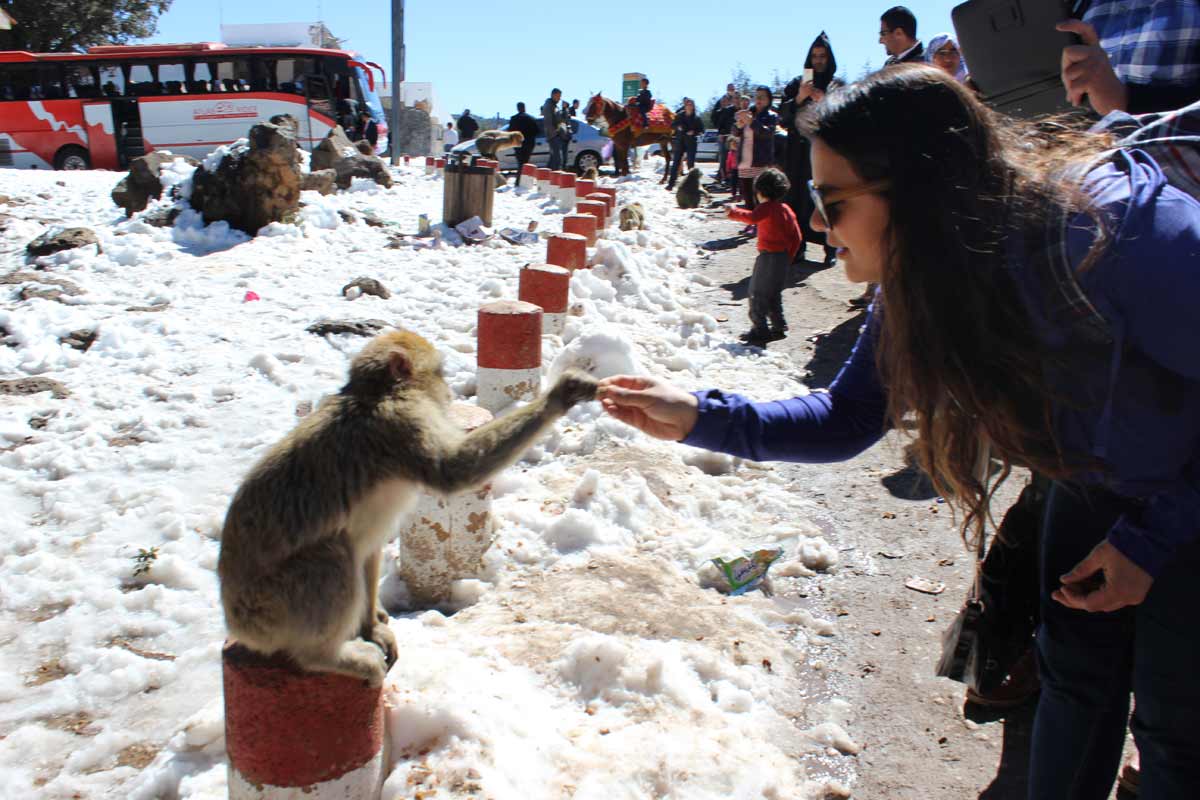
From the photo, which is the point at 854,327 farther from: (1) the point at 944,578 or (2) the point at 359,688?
(2) the point at 359,688

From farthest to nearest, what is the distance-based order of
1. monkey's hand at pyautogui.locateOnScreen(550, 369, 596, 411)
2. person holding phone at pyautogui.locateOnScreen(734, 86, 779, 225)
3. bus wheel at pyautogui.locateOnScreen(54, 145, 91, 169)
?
1. bus wheel at pyautogui.locateOnScreen(54, 145, 91, 169)
2. person holding phone at pyautogui.locateOnScreen(734, 86, 779, 225)
3. monkey's hand at pyautogui.locateOnScreen(550, 369, 596, 411)

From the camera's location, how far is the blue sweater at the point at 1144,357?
1.43 meters

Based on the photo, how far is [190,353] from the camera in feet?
18.6

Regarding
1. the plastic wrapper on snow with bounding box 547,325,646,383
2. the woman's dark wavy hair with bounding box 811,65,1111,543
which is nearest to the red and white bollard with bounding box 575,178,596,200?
the plastic wrapper on snow with bounding box 547,325,646,383

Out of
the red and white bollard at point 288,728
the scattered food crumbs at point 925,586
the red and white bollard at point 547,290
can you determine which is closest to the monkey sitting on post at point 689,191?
the red and white bollard at point 547,290

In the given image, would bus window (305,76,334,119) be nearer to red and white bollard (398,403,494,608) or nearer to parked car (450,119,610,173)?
parked car (450,119,610,173)

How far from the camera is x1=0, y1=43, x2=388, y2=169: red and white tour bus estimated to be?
19.9 metres

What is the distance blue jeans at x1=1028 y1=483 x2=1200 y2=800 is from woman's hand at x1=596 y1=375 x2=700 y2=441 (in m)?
0.88

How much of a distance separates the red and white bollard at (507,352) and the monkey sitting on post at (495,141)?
14146 mm

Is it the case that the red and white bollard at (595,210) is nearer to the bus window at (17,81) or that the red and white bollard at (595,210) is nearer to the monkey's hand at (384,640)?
the monkey's hand at (384,640)

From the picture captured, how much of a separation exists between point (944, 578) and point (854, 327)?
4.34 metres

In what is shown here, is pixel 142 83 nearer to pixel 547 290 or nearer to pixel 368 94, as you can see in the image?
pixel 368 94

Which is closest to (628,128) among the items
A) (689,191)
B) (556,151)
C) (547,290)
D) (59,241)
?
(556,151)

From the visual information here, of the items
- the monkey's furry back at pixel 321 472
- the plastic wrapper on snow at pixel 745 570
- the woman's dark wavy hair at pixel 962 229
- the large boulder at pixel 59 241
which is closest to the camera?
the woman's dark wavy hair at pixel 962 229
